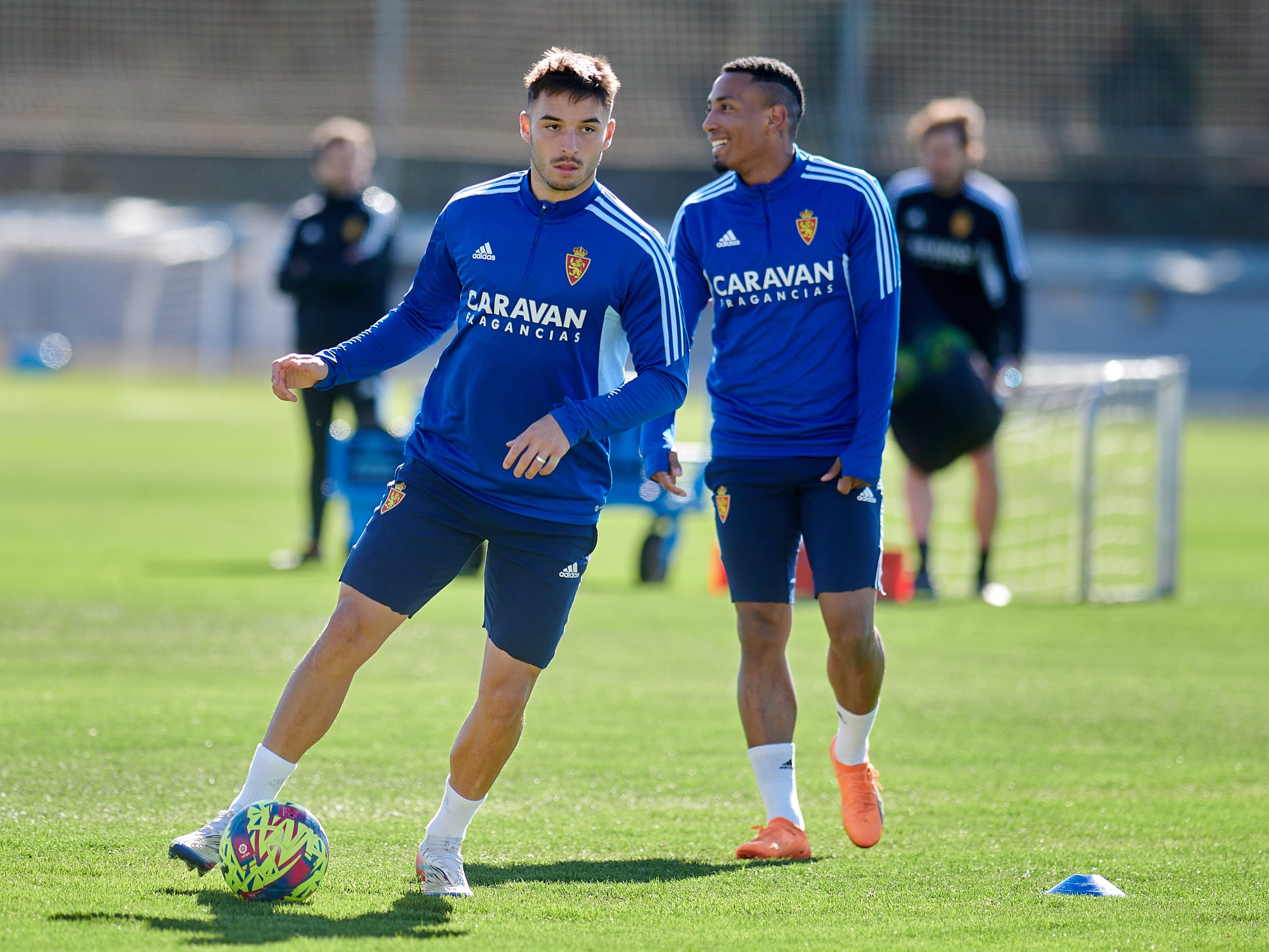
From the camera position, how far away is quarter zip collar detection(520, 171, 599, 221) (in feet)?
14.4

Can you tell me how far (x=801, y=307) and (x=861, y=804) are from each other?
5.05 ft

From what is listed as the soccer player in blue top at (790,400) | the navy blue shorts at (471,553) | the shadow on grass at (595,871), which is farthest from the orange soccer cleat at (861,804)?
the navy blue shorts at (471,553)

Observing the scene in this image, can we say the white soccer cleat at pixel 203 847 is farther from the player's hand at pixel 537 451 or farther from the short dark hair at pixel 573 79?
the short dark hair at pixel 573 79

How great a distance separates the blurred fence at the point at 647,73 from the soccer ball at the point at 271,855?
113ft

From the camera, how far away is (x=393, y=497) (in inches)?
175

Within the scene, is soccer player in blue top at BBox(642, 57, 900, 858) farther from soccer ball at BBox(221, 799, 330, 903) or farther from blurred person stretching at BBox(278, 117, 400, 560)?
blurred person stretching at BBox(278, 117, 400, 560)

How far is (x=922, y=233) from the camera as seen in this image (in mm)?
9758

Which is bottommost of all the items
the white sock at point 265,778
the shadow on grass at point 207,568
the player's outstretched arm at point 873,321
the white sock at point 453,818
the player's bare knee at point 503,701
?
the white sock at point 453,818

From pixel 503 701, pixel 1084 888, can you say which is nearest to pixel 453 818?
pixel 503 701

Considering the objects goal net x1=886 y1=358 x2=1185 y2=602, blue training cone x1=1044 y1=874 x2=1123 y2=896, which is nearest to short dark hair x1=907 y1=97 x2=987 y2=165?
goal net x1=886 y1=358 x2=1185 y2=602

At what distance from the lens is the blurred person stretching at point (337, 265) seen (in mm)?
10594

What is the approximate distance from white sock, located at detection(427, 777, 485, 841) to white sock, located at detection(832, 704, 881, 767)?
50.9 inches

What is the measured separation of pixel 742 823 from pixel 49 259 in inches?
1463

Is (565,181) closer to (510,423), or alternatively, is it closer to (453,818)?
(510,423)
